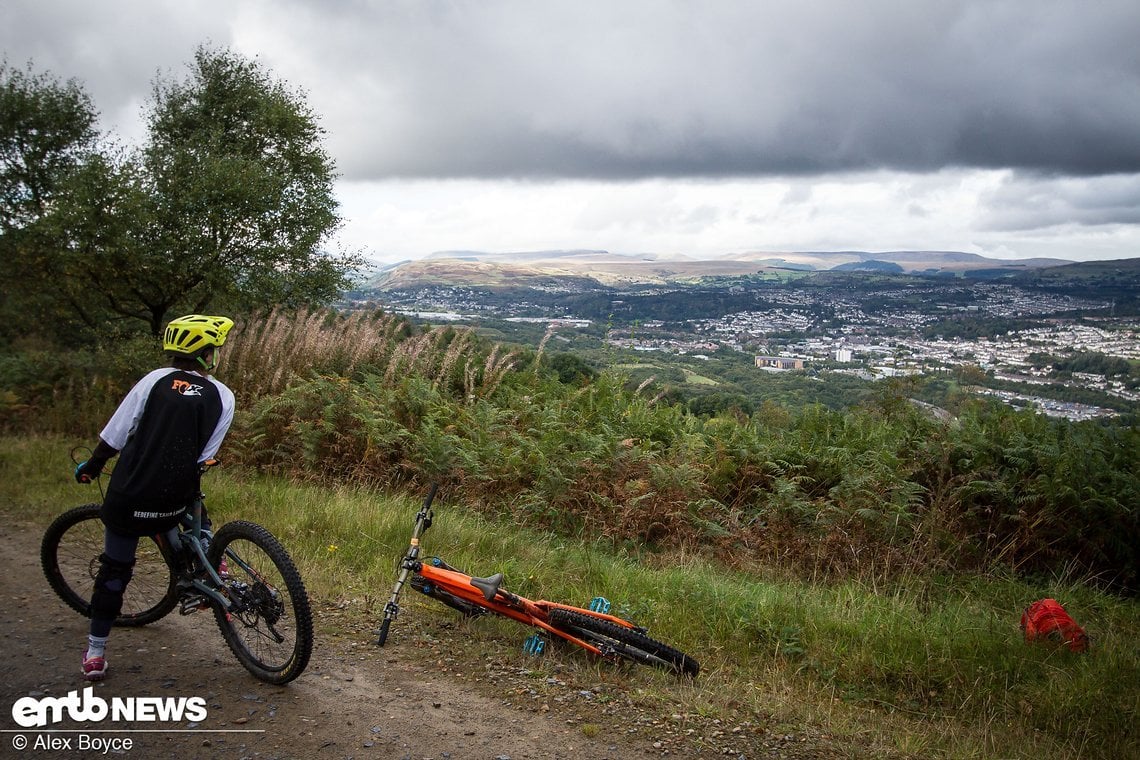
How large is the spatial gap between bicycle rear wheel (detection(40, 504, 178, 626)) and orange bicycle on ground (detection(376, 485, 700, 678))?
1696 millimetres

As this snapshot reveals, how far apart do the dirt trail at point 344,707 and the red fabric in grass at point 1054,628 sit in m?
2.68

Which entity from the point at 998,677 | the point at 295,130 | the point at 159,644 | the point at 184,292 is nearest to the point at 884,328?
the point at 295,130

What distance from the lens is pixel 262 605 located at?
4.66 meters

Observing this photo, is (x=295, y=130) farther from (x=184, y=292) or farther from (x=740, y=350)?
(x=740, y=350)

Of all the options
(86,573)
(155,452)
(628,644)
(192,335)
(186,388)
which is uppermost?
(192,335)

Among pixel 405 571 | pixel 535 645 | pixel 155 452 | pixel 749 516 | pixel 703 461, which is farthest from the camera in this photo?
pixel 703 461

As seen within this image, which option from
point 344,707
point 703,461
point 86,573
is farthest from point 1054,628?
point 86,573

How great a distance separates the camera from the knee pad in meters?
4.55

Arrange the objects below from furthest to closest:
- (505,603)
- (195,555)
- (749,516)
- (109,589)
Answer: (749,516) < (505,603) < (195,555) < (109,589)

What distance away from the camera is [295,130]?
24.1 meters

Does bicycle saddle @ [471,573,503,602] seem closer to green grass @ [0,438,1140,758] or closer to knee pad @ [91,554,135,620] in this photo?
green grass @ [0,438,1140,758]

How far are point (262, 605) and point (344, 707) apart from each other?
0.86 meters

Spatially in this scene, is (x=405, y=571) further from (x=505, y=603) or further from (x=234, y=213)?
(x=234, y=213)

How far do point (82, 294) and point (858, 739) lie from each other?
19.2m
